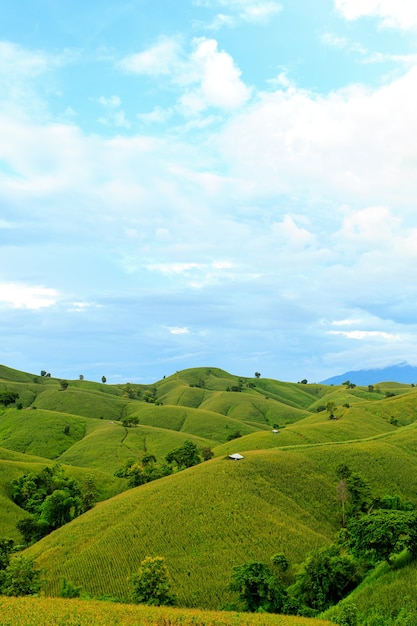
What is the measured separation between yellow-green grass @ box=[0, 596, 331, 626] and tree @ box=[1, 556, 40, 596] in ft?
35.6

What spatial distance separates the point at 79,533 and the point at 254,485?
37341 millimetres

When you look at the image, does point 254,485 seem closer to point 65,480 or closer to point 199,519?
point 199,519

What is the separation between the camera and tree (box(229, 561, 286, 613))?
5628 centimetres

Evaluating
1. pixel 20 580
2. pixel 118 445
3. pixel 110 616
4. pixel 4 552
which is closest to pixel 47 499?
pixel 4 552

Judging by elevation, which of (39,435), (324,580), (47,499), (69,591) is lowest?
(69,591)

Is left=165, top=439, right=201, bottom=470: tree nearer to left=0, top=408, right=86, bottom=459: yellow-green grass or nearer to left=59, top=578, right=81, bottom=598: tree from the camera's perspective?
left=0, top=408, right=86, bottom=459: yellow-green grass

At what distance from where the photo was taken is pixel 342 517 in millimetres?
89188

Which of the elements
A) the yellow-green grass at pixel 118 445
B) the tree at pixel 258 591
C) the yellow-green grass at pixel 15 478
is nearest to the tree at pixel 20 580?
the tree at pixel 258 591

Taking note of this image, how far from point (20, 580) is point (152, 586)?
60.0 feet

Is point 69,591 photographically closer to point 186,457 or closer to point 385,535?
point 385,535

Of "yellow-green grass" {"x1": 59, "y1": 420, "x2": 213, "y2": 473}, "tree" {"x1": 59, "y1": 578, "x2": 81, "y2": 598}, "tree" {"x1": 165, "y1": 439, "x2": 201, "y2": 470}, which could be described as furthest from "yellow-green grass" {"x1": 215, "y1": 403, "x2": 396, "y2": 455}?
"tree" {"x1": 59, "y1": 578, "x2": 81, "y2": 598}

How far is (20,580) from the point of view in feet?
188

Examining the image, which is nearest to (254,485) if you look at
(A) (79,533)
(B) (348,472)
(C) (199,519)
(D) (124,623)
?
(C) (199,519)

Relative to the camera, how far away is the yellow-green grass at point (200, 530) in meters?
65.4
